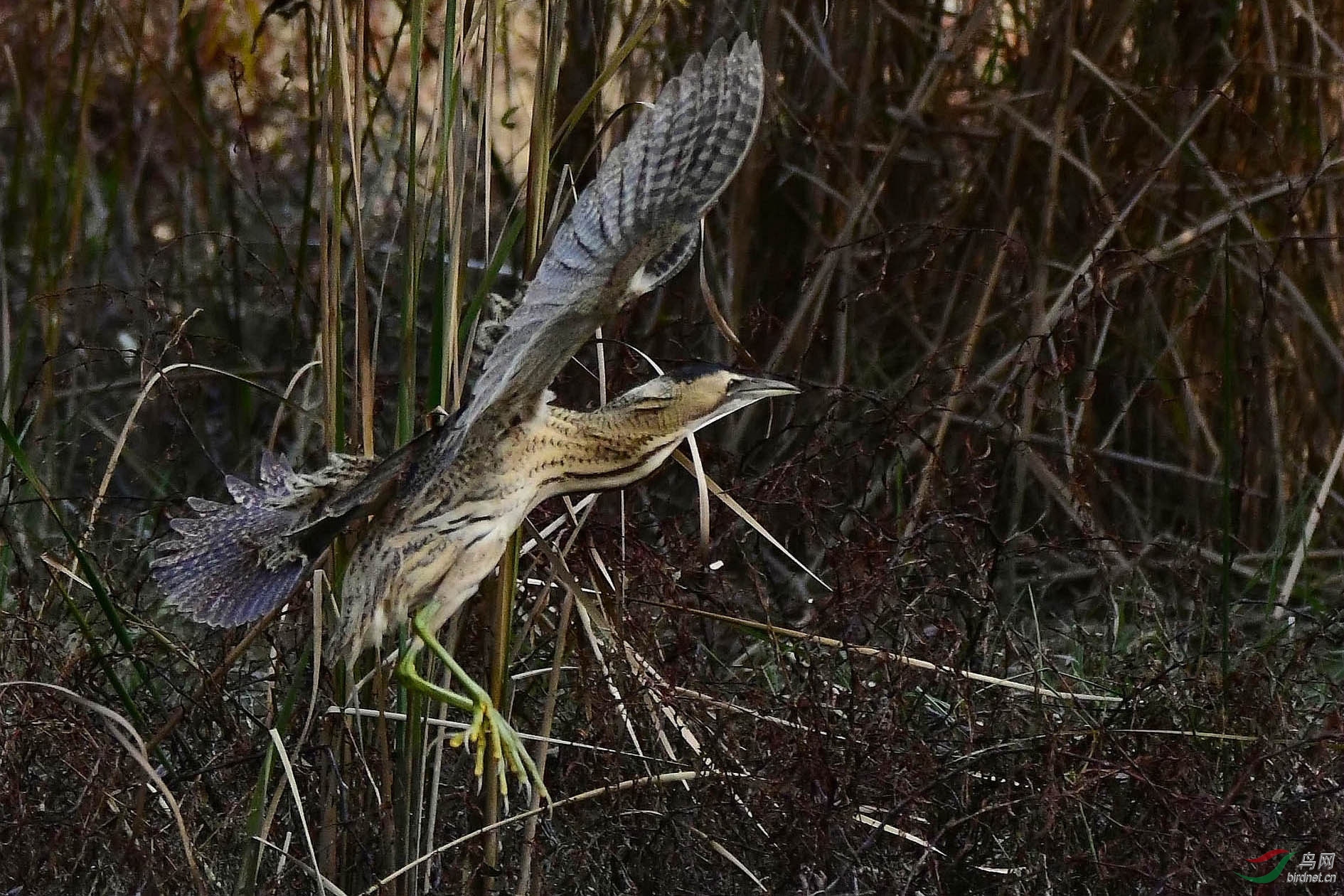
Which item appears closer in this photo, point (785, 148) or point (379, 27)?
point (785, 148)

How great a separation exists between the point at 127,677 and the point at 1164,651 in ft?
4.30

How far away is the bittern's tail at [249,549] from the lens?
52.6 inches

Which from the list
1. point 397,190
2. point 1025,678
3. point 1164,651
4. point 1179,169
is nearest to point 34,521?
point 397,190

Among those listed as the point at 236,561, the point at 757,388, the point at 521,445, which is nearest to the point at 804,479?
the point at 757,388

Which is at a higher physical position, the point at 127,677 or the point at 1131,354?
the point at 1131,354

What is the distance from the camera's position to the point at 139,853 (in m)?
1.49

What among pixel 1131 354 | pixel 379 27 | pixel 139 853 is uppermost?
pixel 379 27

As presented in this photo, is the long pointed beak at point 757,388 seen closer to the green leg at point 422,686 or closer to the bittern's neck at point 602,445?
the bittern's neck at point 602,445

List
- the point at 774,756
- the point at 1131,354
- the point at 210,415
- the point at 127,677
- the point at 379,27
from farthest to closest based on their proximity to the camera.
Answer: the point at 379,27
the point at 210,415
the point at 1131,354
the point at 127,677
the point at 774,756

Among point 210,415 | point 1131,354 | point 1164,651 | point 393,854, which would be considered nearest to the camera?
point 393,854

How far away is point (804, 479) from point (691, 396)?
0.46m

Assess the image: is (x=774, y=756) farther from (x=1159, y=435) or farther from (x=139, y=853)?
(x=1159, y=435)
